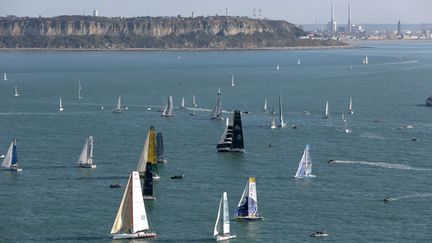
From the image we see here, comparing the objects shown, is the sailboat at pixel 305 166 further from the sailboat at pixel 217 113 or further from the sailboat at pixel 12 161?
the sailboat at pixel 217 113

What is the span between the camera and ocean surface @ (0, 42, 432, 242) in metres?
49.3

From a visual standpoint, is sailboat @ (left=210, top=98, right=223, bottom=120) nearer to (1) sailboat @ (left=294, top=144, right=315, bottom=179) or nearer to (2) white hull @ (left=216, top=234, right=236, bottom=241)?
(1) sailboat @ (left=294, top=144, right=315, bottom=179)

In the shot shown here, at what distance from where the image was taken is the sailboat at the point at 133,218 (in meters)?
46.8

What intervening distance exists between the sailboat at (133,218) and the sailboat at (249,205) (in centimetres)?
470

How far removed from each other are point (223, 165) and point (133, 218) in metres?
19.1

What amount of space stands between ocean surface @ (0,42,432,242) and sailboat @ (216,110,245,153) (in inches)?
36.6

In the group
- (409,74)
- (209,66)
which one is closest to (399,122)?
(409,74)

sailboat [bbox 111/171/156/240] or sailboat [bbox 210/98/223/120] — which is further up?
sailboat [bbox 111/171/156/240]

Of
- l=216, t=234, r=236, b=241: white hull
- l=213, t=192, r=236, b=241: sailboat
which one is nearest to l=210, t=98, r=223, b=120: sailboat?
l=213, t=192, r=236, b=241: sailboat

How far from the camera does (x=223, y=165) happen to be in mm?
65562

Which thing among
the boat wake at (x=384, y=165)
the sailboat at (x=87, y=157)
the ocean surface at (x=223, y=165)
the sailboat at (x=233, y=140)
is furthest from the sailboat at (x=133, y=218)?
the sailboat at (x=233, y=140)

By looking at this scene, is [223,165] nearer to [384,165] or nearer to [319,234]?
[384,165]

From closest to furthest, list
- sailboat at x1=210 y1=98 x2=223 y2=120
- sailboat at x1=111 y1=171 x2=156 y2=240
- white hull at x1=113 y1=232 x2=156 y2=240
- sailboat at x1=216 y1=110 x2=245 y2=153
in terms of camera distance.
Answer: white hull at x1=113 y1=232 x2=156 y2=240, sailboat at x1=111 y1=171 x2=156 y2=240, sailboat at x1=216 y1=110 x2=245 y2=153, sailboat at x1=210 y1=98 x2=223 y2=120

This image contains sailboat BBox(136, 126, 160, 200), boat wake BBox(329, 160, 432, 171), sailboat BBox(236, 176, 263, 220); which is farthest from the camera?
boat wake BBox(329, 160, 432, 171)
